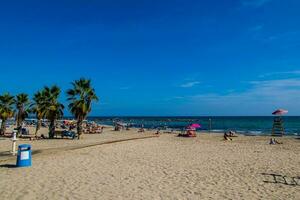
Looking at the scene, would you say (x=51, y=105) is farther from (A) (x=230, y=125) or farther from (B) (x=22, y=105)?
(A) (x=230, y=125)

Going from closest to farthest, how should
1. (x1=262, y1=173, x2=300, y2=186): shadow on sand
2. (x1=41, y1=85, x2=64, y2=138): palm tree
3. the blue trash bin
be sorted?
(x1=262, y1=173, x2=300, y2=186): shadow on sand, the blue trash bin, (x1=41, y1=85, x2=64, y2=138): palm tree

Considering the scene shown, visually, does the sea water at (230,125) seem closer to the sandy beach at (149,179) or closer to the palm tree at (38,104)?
the palm tree at (38,104)

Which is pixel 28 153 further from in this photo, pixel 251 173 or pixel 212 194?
pixel 251 173

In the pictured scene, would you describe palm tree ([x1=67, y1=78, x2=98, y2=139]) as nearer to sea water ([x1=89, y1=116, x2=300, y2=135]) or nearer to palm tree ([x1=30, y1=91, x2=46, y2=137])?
palm tree ([x1=30, y1=91, x2=46, y2=137])

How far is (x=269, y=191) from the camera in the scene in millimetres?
8969

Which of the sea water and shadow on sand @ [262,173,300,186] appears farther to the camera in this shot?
the sea water

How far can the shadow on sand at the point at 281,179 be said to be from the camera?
32.9ft

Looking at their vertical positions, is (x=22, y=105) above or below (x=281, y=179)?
above

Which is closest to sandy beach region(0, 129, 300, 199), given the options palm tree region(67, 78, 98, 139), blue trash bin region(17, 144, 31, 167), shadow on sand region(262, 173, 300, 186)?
shadow on sand region(262, 173, 300, 186)

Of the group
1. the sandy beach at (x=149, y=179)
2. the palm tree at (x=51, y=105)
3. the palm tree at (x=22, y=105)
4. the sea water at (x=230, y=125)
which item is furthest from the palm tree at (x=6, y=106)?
the sea water at (x=230, y=125)

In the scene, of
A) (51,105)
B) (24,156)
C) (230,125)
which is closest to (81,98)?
(51,105)

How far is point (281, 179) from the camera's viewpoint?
10.7 metres

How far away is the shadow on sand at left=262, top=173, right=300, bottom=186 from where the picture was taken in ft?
Result: 32.9

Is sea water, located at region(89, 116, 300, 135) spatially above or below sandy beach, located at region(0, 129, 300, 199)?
above
